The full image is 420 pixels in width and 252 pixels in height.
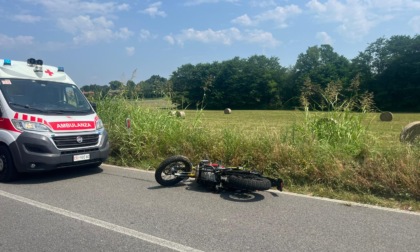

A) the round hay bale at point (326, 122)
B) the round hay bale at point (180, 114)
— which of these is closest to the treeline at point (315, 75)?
the round hay bale at point (180, 114)

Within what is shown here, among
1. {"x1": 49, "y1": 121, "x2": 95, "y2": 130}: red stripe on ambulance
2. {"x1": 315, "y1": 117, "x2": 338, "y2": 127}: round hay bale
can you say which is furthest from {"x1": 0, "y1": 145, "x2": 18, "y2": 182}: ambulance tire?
{"x1": 315, "y1": 117, "x2": 338, "y2": 127}: round hay bale

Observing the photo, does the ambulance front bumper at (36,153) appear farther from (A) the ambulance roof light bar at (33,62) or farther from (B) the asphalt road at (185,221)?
(A) the ambulance roof light bar at (33,62)

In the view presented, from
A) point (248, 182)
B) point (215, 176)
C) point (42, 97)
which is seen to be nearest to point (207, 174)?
point (215, 176)

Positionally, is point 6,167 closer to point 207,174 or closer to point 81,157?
point 81,157

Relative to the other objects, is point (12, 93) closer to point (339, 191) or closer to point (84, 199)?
point (84, 199)

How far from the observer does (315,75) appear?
228 ft

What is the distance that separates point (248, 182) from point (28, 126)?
14.1 feet

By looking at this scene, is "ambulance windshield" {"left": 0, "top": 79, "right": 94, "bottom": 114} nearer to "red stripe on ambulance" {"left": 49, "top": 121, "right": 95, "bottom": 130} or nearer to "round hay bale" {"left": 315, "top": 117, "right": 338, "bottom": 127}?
"red stripe on ambulance" {"left": 49, "top": 121, "right": 95, "bottom": 130}

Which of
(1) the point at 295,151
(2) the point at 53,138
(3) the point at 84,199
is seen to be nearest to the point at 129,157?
(2) the point at 53,138

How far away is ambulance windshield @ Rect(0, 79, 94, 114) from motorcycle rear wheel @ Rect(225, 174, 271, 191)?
13.1 feet

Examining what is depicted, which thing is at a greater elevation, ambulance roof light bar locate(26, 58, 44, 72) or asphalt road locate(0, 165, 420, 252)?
ambulance roof light bar locate(26, 58, 44, 72)

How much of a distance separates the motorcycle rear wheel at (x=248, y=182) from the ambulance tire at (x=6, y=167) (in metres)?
4.10

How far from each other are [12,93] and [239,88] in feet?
260

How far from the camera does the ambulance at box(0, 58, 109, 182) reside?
693 centimetres
